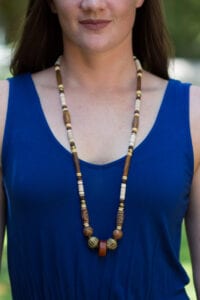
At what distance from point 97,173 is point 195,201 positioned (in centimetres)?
34

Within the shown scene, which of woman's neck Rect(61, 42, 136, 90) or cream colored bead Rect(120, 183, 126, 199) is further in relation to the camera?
woman's neck Rect(61, 42, 136, 90)

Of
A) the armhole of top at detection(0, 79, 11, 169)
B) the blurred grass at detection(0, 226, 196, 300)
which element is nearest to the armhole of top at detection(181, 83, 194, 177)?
the armhole of top at detection(0, 79, 11, 169)

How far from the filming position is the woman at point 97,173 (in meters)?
3.04

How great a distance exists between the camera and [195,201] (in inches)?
126

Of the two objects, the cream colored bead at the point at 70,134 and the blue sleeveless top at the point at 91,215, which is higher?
the cream colored bead at the point at 70,134

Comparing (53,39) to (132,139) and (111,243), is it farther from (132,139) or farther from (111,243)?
(111,243)

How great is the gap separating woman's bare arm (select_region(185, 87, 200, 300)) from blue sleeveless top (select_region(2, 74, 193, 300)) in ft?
0.12

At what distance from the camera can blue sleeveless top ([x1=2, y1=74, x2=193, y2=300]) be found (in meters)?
3.04

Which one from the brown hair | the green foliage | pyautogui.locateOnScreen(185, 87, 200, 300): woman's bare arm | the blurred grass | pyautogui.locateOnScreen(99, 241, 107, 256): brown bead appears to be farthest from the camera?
the green foliage

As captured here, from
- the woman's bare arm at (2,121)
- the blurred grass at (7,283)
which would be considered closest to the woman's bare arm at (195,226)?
the woman's bare arm at (2,121)

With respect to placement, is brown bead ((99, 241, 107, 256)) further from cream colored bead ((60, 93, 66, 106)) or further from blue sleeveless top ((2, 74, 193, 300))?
cream colored bead ((60, 93, 66, 106))

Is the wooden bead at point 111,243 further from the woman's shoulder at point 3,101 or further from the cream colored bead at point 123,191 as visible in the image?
the woman's shoulder at point 3,101

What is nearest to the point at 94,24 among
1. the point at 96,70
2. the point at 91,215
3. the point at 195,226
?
the point at 96,70

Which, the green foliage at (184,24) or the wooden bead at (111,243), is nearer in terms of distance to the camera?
the wooden bead at (111,243)
